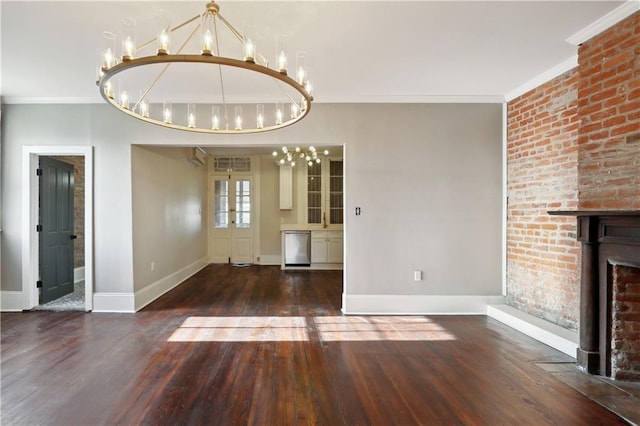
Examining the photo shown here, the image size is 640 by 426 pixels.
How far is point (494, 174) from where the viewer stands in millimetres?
4293

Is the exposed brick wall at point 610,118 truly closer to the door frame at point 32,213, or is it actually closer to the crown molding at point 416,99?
the crown molding at point 416,99

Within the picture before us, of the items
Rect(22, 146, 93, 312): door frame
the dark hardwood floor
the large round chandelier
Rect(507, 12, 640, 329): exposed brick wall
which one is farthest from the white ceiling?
the dark hardwood floor

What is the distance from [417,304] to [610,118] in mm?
2754

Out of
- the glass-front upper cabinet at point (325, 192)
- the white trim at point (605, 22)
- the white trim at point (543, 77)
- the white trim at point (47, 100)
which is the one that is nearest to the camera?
the white trim at point (605, 22)

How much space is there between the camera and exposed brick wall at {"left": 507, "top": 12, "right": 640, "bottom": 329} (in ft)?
8.14

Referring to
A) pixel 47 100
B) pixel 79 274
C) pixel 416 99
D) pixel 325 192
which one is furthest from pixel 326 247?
pixel 47 100

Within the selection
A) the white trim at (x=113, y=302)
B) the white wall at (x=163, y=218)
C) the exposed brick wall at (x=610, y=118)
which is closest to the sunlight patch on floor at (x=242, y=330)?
the white trim at (x=113, y=302)

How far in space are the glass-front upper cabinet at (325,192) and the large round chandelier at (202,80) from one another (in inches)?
144

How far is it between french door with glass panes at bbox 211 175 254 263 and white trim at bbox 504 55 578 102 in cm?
583

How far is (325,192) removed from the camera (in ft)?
A: 26.3

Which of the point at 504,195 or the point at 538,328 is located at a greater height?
the point at 504,195

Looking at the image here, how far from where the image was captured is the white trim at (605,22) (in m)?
2.40

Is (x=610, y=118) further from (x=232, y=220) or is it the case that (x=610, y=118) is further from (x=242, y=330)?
(x=232, y=220)

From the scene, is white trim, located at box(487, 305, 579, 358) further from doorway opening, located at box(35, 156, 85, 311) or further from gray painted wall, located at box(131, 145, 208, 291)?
doorway opening, located at box(35, 156, 85, 311)
